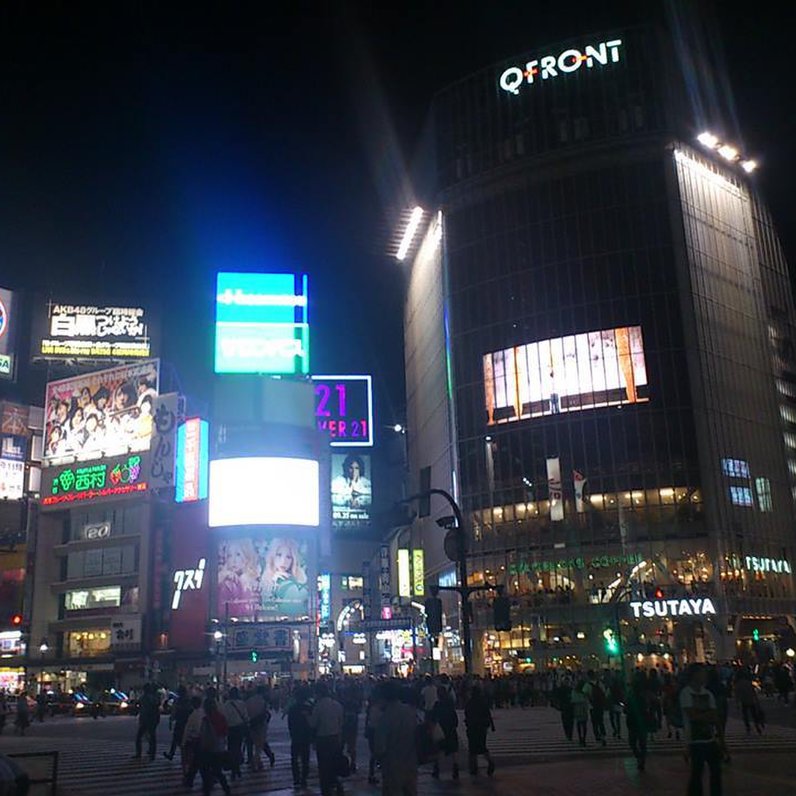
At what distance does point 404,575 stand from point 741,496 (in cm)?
3316

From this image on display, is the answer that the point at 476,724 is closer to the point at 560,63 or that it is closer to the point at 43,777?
the point at 43,777

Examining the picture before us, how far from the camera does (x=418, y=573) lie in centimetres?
8819

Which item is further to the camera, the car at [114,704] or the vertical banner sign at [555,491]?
the vertical banner sign at [555,491]

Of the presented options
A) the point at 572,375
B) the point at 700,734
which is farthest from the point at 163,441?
the point at 700,734

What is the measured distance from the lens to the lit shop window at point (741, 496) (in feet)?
224

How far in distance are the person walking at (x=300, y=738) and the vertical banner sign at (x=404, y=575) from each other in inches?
2759

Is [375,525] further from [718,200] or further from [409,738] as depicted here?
[409,738]

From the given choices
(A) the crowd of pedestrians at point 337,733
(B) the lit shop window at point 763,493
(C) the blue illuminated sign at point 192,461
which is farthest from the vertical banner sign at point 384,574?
(A) the crowd of pedestrians at point 337,733

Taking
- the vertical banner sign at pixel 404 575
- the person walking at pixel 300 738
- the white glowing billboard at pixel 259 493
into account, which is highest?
the white glowing billboard at pixel 259 493

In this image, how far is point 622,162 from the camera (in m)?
73.5

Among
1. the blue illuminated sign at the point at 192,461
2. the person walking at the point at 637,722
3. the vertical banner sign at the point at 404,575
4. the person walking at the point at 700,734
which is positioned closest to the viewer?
the person walking at the point at 700,734

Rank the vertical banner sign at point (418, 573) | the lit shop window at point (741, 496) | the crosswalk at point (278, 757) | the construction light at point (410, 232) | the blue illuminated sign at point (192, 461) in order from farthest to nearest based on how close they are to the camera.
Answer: the vertical banner sign at point (418, 573) → the construction light at point (410, 232) → the blue illuminated sign at point (192, 461) → the lit shop window at point (741, 496) → the crosswalk at point (278, 757)

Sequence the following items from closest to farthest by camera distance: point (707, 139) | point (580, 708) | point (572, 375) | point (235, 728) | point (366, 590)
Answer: point (235, 728) < point (580, 708) < point (572, 375) < point (707, 139) < point (366, 590)

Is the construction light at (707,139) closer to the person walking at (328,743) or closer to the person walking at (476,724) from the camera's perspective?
the person walking at (476,724)
